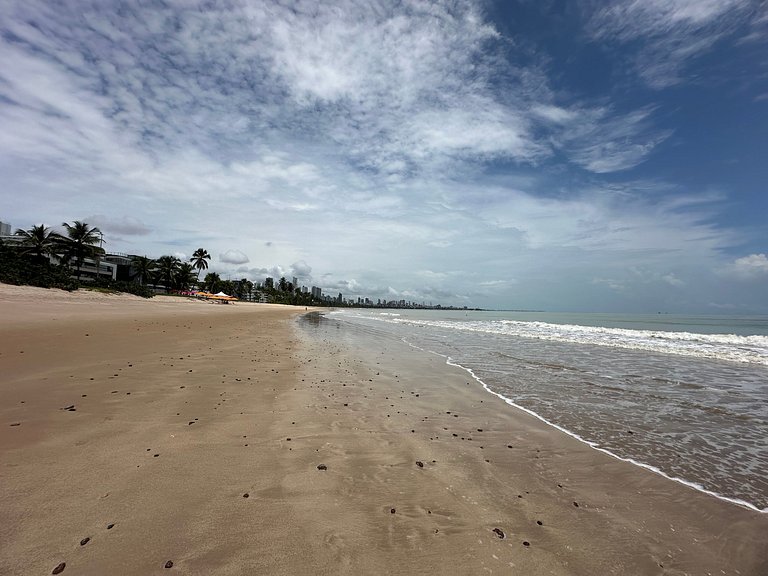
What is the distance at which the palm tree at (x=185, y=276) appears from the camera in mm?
105500

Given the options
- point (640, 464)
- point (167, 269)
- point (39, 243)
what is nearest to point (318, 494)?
point (640, 464)

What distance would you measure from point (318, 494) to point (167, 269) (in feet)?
382

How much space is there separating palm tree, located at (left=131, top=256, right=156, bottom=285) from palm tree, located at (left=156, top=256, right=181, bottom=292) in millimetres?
2537

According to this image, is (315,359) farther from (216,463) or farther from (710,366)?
(710,366)

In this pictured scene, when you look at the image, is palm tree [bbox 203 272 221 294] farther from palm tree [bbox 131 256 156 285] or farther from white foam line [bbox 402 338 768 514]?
white foam line [bbox 402 338 768 514]

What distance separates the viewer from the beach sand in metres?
2.99

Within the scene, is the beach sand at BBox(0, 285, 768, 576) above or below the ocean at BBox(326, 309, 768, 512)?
below

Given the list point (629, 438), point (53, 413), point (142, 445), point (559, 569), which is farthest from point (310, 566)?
point (629, 438)

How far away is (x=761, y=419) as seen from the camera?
8.02 meters

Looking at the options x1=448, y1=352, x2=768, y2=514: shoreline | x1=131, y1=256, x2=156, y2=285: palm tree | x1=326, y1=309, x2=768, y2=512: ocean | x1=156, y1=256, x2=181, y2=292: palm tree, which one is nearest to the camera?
x1=448, y1=352, x2=768, y2=514: shoreline

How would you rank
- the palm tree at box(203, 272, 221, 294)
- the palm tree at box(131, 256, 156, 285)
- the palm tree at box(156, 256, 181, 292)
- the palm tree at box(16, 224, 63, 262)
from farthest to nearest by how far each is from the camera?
the palm tree at box(203, 272, 221, 294)
the palm tree at box(156, 256, 181, 292)
the palm tree at box(131, 256, 156, 285)
the palm tree at box(16, 224, 63, 262)

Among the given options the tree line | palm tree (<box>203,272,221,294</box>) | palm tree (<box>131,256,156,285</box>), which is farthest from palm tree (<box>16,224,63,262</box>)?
palm tree (<box>203,272,221,294</box>)

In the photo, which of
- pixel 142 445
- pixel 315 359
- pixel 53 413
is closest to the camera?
pixel 142 445

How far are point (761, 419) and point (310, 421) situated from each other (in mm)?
9883
